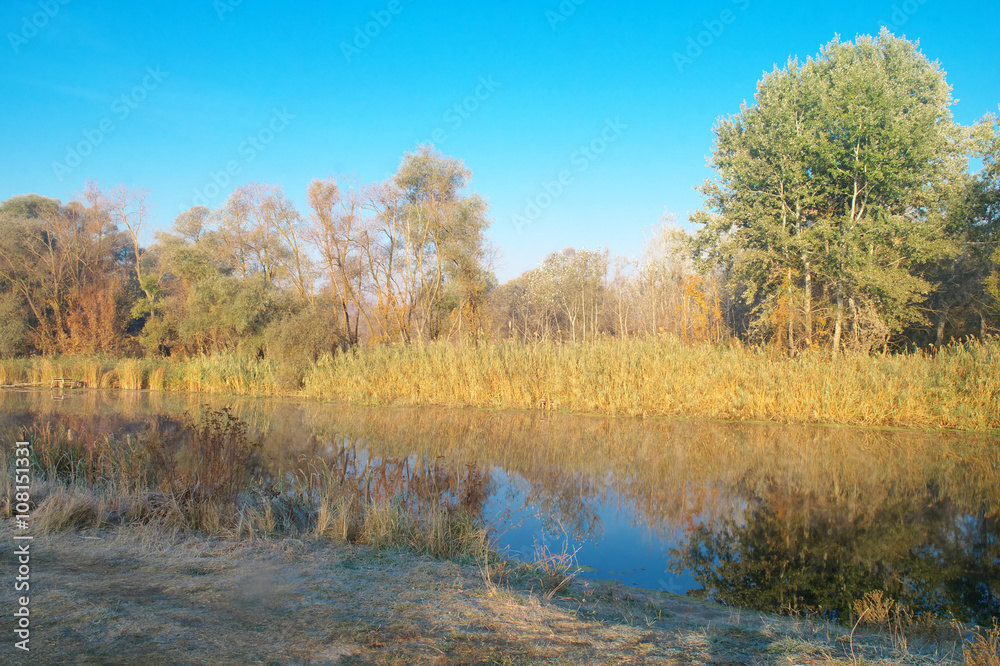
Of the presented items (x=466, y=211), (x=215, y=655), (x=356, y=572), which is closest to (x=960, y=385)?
(x=356, y=572)

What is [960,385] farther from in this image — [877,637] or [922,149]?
[877,637]

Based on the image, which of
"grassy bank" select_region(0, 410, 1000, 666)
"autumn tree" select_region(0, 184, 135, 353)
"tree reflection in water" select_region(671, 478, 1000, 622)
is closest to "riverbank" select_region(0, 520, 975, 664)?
"grassy bank" select_region(0, 410, 1000, 666)

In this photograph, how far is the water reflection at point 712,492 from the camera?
A: 486 centimetres

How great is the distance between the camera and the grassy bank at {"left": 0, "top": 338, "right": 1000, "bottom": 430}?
11.1 meters

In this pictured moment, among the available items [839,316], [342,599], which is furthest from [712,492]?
[839,316]

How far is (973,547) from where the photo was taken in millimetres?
5516

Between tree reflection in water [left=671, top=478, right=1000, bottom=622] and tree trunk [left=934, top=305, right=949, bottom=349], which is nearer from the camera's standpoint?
tree reflection in water [left=671, top=478, right=1000, bottom=622]

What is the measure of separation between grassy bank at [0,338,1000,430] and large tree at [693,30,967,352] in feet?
11.7

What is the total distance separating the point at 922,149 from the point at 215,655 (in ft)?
62.5

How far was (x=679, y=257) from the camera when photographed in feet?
78.8

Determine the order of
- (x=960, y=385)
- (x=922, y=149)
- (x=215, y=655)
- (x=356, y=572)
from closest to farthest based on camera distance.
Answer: (x=215, y=655) < (x=356, y=572) < (x=960, y=385) < (x=922, y=149)

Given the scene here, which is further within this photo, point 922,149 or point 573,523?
point 922,149

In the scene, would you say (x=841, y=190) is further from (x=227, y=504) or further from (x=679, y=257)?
(x=227, y=504)

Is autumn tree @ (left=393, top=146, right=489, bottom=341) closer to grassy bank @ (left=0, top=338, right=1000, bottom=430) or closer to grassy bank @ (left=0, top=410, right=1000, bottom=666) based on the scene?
grassy bank @ (left=0, top=338, right=1000, bottom=430)
